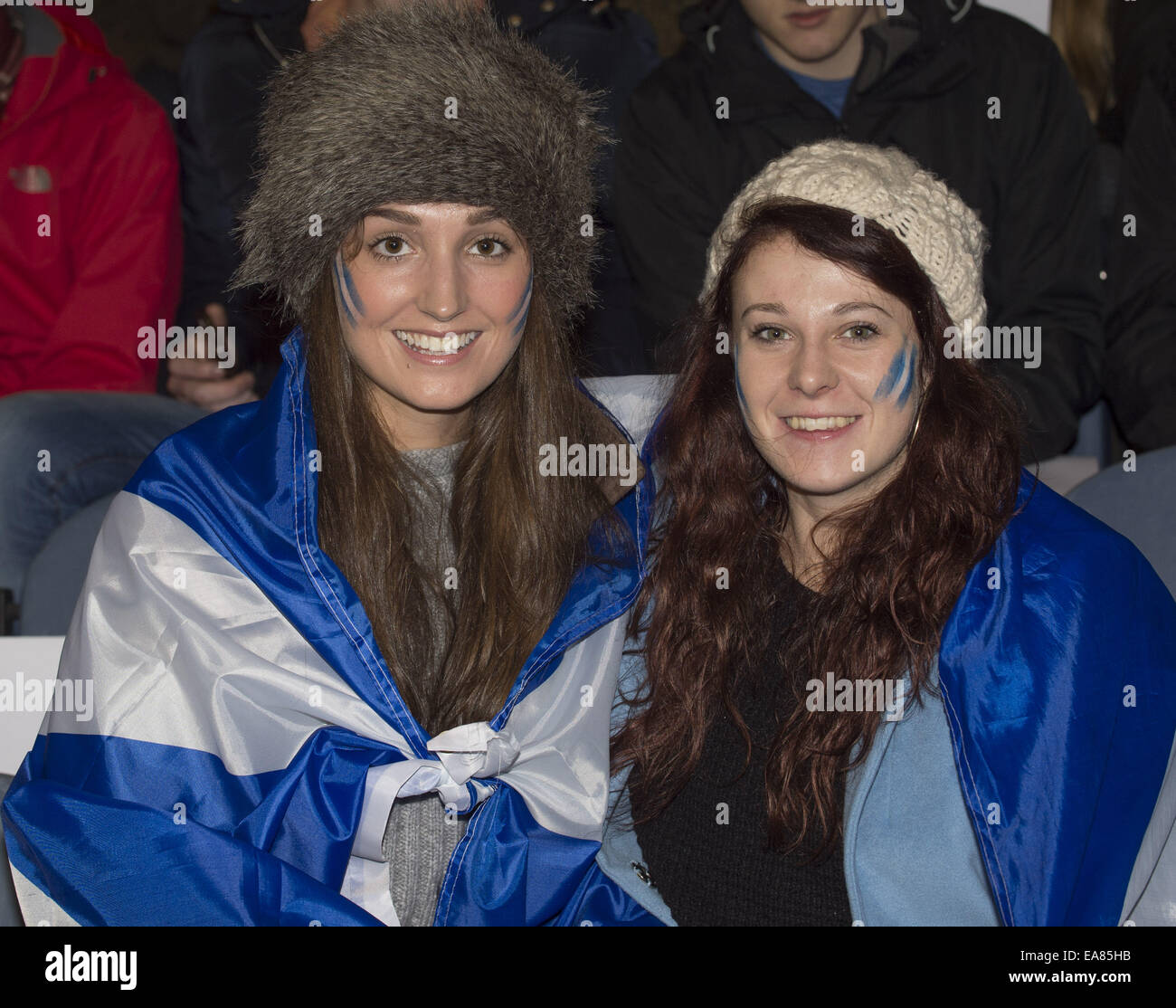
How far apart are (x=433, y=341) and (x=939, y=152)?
4.30ft

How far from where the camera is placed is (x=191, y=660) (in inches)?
59.0

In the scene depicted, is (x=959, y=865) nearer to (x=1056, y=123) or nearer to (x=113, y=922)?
(x=113, y=922)

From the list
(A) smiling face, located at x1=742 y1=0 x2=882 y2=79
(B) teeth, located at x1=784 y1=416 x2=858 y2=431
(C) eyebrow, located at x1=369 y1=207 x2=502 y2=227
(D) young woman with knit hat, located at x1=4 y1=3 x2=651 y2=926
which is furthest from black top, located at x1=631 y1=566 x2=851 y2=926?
(A) smiling face, located at x1=742 y1=0 x2=882 y2=79

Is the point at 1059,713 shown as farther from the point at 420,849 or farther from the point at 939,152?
the point at 939,152

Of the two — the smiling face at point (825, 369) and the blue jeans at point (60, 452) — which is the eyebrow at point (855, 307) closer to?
the smiling face at point (825, 369)

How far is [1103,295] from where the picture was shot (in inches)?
96.9

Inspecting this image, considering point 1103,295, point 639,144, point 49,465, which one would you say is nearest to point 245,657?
point 49,465

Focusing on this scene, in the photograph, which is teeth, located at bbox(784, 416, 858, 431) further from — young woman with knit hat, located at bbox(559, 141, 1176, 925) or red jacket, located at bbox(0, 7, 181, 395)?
red jacket, located at bbox(0, 7, 181, 395)

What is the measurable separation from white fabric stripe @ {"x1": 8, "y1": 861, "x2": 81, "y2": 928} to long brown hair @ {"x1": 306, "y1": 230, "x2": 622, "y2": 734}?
482mm

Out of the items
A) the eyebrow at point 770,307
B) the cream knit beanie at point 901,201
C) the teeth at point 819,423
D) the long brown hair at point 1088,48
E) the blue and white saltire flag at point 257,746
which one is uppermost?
the long brown hair at point 1088,48

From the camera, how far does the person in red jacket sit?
8.20 ft

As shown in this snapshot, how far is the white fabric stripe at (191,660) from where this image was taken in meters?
1.48

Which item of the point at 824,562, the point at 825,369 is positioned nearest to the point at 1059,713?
the point at 824,562

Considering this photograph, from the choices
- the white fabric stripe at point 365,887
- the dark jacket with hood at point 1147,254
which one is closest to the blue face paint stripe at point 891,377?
the white fabric stripe at point 365,887
